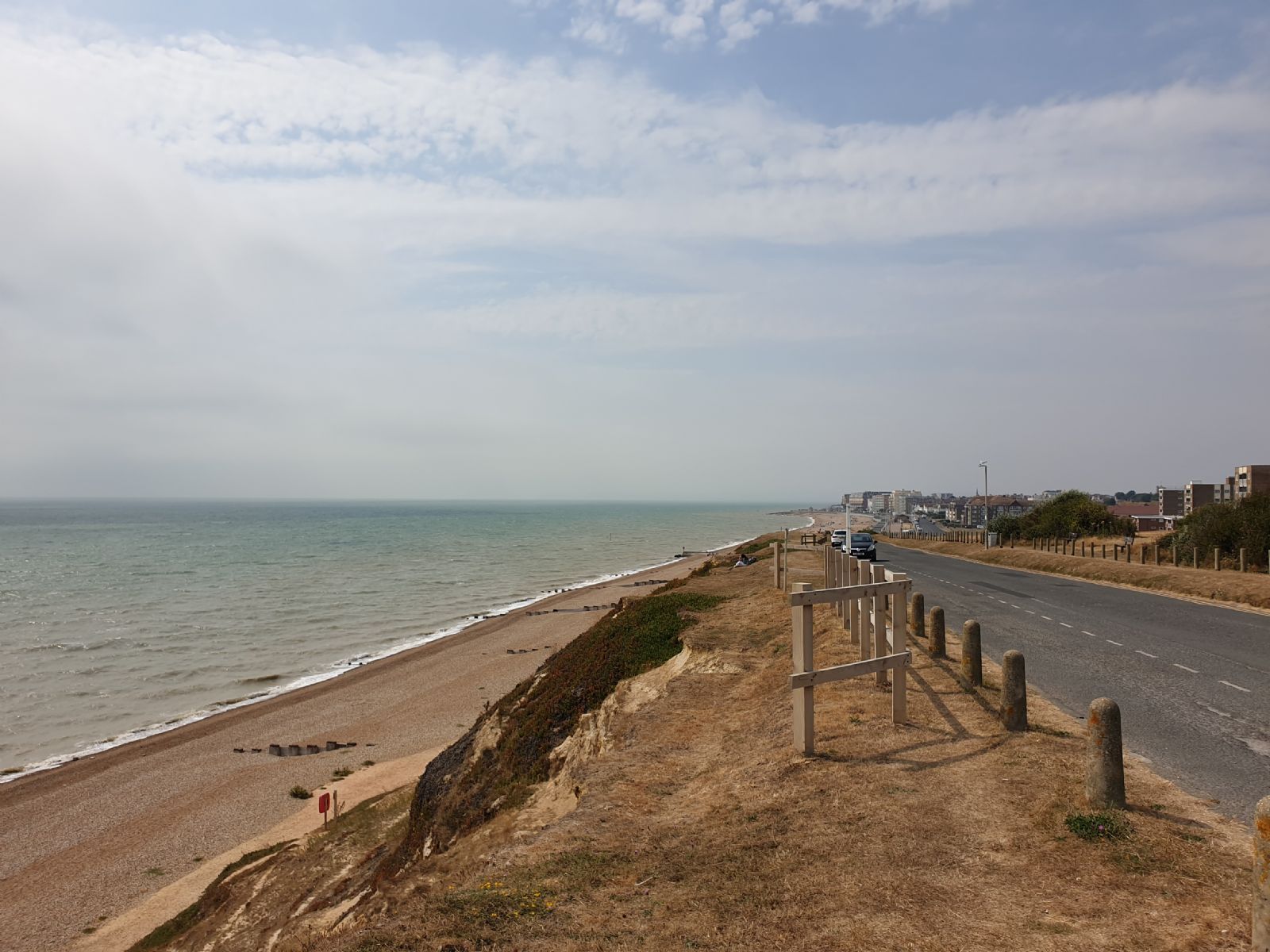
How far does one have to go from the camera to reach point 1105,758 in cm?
580

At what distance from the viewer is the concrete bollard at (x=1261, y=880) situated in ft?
12.5

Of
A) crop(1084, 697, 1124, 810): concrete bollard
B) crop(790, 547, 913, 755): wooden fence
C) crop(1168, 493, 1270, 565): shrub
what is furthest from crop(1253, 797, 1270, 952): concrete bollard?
crop(1168, 493, 1270, 565): shrub

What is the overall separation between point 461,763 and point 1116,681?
11.3 meters

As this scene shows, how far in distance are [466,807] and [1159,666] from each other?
38.4 ft

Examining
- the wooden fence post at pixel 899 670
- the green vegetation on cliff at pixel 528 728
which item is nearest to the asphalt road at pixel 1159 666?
the wooden fence post at pixel 899 670

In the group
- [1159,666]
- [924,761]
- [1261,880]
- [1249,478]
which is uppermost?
[1249,478]

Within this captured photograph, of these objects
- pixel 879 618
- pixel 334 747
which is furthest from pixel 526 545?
pixel 879 618

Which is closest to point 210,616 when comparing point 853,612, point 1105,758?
point 853,612

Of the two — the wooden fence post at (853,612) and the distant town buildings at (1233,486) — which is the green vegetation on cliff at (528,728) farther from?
the distant town buildings at (1233,486)

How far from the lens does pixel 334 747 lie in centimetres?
2461

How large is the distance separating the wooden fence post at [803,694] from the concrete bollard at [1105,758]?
259 centimetres

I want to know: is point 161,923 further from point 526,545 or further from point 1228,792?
point 526,545

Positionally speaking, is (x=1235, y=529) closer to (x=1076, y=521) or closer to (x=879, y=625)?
(x=1076, y=521)

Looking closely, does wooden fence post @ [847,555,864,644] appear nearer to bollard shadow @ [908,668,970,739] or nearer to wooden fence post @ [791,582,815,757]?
bollard shadow @ [908,668,970,739]
